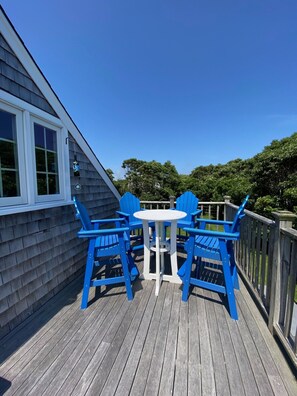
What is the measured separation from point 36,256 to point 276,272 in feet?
7.63

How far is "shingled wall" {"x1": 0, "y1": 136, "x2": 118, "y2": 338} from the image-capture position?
1.62m

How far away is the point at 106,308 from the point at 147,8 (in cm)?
574

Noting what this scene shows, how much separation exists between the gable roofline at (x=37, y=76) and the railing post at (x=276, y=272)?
2.75m

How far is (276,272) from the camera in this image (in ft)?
4.87

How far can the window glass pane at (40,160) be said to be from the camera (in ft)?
6.95

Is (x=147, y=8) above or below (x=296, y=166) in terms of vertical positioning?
above

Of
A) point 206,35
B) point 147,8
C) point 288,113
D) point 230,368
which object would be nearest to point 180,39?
point 206,35

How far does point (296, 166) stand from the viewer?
20.3ft

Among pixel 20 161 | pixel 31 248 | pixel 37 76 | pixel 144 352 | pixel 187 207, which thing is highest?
pixel 37 76

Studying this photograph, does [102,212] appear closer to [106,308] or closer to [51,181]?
[51,181]

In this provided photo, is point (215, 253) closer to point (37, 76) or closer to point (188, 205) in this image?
point (188, 205)

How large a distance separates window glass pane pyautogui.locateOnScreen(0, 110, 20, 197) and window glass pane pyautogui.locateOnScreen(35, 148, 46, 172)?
0.26 metres

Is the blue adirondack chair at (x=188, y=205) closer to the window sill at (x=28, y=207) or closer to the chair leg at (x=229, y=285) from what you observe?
the chair leg at (x=229, y=285)

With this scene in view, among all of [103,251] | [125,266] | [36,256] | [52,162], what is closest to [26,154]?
[52,162]
